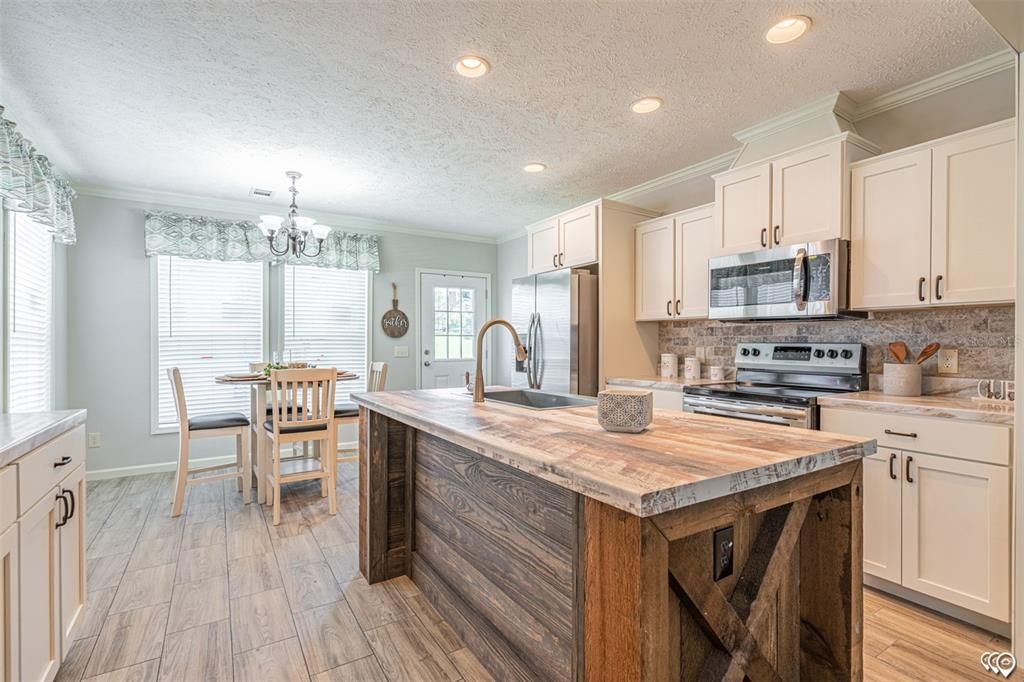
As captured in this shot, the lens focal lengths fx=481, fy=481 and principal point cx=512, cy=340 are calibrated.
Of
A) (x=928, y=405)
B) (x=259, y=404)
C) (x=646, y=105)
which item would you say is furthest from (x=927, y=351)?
(x=259, y=404)

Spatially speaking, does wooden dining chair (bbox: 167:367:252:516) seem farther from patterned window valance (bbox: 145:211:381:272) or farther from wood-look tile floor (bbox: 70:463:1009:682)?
patterned window valance (bbox: 145:211:381:272)

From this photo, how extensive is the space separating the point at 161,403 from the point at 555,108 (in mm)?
4152

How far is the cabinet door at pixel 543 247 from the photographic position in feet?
13.9

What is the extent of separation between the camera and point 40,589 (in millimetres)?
1437

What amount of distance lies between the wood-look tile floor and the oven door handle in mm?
1457

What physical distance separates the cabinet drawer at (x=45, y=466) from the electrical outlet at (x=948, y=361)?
3656 mm

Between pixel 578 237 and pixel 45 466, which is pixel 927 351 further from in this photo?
pixel 45 466

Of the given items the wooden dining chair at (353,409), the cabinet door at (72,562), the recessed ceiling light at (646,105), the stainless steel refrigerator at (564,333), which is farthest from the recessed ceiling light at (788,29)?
the wooden dining chair at (353,409)

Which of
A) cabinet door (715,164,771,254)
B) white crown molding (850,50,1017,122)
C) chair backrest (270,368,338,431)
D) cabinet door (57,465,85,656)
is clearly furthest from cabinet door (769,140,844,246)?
cabinet door (57,465,85,656)

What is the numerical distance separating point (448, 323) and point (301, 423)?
2701 millimetres

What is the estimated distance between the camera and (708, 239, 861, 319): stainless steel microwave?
251cm

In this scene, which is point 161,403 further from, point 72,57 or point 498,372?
point 498,372

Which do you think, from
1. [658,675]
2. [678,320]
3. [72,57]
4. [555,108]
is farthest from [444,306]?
[658,675]

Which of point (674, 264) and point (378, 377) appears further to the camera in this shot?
point (378, 377)
